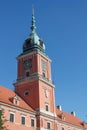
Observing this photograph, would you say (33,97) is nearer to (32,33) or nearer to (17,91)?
(17,91)

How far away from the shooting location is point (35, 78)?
1751 inches

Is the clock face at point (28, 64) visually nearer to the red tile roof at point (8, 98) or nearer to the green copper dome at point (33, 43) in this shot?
the green copper dome at point (33, 43)

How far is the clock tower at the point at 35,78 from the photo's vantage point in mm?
43562

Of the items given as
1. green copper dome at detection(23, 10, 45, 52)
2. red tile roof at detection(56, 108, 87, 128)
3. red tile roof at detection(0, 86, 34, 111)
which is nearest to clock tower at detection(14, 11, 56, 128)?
green copper dome at detection(23, 10, 45, 52)

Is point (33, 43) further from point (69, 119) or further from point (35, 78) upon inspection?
point (69, 119)

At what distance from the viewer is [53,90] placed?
48062mm

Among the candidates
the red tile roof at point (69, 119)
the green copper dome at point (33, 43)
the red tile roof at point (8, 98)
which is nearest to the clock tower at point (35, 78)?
the green copper dome at point (33, 43)

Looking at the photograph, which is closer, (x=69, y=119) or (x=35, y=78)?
(x=35, y=78)

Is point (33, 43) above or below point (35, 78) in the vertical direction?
above

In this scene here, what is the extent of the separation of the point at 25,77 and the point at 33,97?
4.09m

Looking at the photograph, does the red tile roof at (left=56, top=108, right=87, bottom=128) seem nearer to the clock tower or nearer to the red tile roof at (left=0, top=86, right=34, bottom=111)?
the clock tower

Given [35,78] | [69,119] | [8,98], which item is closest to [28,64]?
[35,78]

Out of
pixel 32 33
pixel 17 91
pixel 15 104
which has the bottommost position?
pixel 15 104

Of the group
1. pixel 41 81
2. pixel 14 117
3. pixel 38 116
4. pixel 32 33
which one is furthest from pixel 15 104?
pixel 32 33
